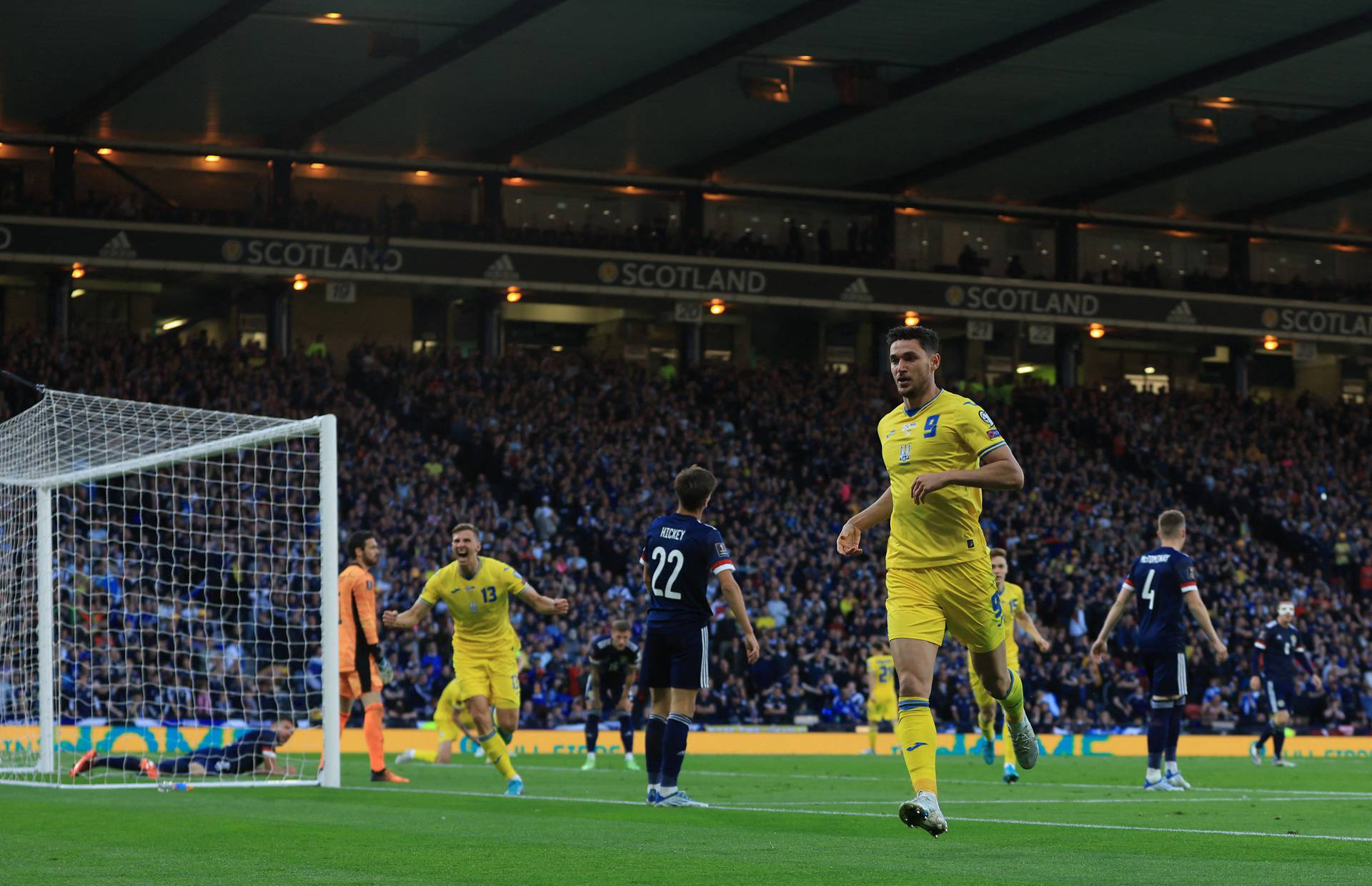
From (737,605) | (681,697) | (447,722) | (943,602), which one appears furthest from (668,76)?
(943,602)

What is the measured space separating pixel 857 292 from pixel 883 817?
34.6 m

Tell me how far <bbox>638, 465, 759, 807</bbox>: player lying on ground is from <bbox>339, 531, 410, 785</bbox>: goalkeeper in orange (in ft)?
13.2

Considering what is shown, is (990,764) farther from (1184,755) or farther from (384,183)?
(384,183)

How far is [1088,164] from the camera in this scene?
4441 centimetres

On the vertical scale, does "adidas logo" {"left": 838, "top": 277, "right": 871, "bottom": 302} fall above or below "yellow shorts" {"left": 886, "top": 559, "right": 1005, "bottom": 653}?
above

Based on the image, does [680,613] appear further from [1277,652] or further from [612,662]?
[1277,652]

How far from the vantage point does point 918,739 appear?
26.6ft

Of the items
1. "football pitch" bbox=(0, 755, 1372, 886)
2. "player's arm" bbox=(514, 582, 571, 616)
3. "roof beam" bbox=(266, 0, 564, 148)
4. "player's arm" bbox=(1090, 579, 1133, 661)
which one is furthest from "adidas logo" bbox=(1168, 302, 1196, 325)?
"player's arm" bbox=(514, 582, 571, 616)

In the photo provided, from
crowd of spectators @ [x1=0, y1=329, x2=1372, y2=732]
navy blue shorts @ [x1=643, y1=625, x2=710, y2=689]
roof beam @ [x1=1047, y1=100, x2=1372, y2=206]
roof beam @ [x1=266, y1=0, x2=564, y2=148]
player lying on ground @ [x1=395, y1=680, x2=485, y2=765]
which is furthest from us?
roof beam @ [x1=1047, y1=100, x2=1372, y2=206]

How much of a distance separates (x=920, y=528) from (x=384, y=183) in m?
36.0

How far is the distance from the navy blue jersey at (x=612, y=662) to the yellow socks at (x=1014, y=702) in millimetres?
11698

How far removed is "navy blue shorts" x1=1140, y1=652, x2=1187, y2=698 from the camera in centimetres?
1447

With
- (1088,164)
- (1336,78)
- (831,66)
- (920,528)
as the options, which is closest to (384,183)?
(831,66)

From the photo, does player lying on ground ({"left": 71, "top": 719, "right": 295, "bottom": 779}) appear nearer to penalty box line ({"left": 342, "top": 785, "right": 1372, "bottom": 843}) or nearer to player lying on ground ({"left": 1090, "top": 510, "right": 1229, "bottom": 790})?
penalty box line ({"left": 342, "top": 785, "right": 1372, "bottom": 843})
